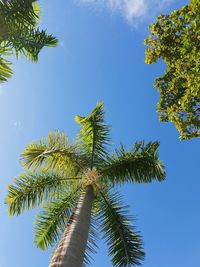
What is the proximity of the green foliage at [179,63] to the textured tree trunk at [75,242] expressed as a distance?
195 inches

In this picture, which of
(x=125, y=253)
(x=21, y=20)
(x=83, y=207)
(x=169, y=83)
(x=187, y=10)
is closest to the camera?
(x=21, y=20)

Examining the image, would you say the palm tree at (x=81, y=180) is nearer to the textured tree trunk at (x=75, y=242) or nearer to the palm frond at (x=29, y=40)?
the textured tree trunk at (x=75, y=242)

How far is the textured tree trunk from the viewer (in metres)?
7.72

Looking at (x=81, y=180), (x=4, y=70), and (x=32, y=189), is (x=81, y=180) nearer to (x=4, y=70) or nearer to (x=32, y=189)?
(x=32, y=189)

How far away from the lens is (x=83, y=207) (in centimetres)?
1010

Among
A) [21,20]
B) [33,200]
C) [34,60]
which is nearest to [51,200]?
[33,200]

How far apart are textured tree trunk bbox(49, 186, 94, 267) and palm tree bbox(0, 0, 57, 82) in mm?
3957

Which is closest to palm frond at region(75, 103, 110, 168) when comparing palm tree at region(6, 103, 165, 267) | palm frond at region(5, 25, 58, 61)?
palm tree at region(6, 103, 165, 267)

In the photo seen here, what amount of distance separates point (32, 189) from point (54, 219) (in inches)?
48.4

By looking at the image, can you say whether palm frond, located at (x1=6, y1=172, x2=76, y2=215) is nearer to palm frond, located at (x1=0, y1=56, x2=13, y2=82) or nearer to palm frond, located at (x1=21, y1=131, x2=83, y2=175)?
palm frond, located at (x1=21, y1=131, x2=83, y2=175)

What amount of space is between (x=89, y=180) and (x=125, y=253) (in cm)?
252

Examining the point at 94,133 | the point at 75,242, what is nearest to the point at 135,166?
the point at 94,133

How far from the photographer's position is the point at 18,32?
760 cm

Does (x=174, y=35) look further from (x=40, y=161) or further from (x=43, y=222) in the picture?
(x=43, y=222)
